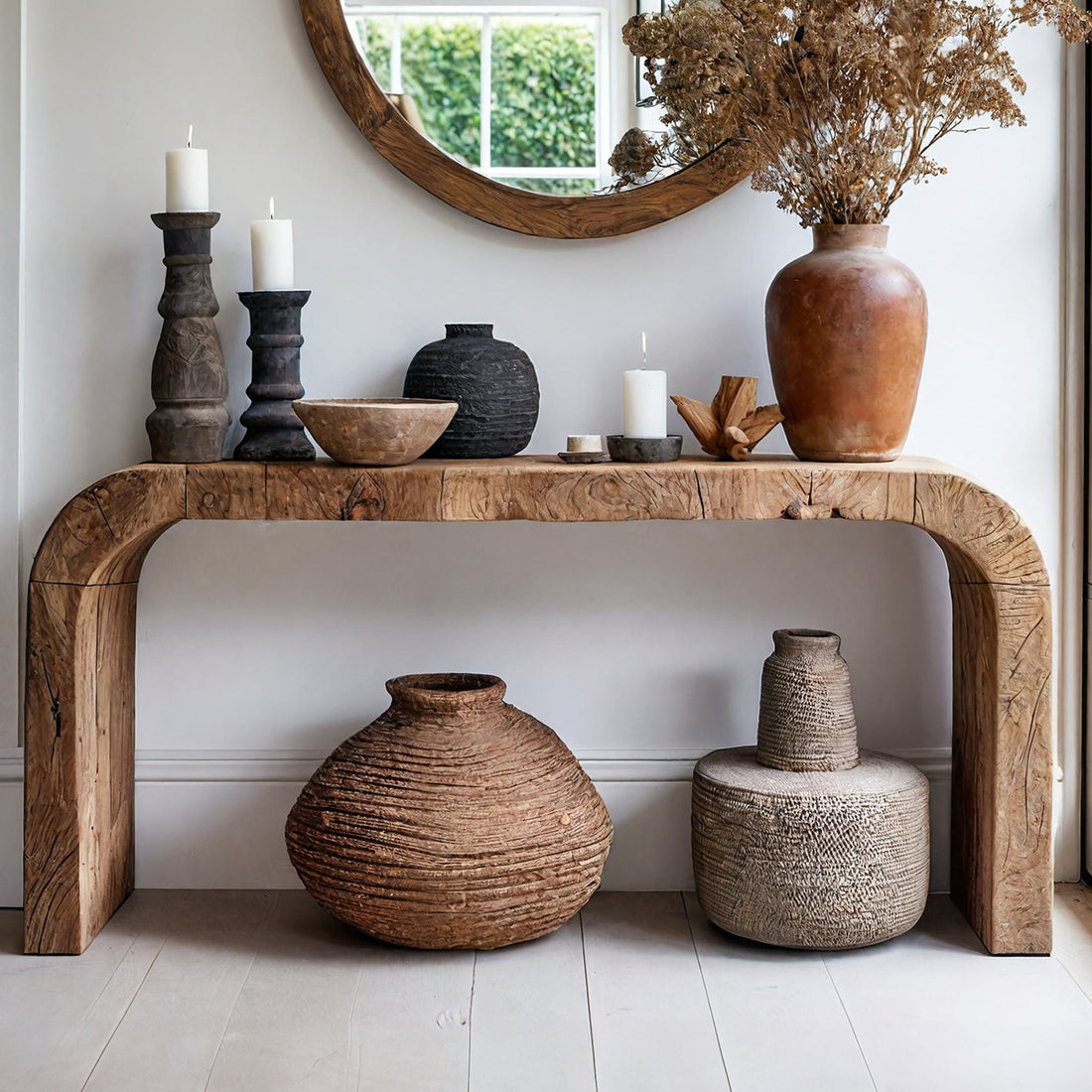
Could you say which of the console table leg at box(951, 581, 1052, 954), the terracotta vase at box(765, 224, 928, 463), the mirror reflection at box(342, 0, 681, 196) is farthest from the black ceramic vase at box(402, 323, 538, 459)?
the console table leg at box(951, 581, 1052, 954)

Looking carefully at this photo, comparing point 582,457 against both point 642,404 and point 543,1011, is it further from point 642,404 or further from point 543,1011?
point 543,1011

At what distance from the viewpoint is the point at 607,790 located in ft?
6.78

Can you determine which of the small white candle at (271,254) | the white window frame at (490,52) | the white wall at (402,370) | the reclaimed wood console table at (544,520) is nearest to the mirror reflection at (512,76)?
the white window frame at (490,52)

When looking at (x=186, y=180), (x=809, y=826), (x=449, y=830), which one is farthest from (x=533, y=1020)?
(x=186, y=180)

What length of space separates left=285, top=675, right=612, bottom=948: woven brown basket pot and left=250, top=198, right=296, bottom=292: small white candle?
0.63 metres

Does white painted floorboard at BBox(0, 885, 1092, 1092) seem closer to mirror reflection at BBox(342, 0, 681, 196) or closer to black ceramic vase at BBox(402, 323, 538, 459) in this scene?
black ceramic vase at BBox(402, 323, 538, 459)

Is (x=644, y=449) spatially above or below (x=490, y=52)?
below

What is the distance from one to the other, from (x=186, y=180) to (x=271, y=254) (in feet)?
0.53

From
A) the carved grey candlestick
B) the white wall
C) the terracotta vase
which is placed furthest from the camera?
the white wall

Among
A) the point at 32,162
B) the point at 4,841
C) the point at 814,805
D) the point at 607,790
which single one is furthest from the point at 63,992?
the point at 32,162

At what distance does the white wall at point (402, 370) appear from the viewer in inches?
77.2

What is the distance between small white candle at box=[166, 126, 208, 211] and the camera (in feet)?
5.98

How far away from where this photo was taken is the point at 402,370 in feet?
6.59

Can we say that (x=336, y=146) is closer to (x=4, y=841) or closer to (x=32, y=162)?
(x=32, y=162)
